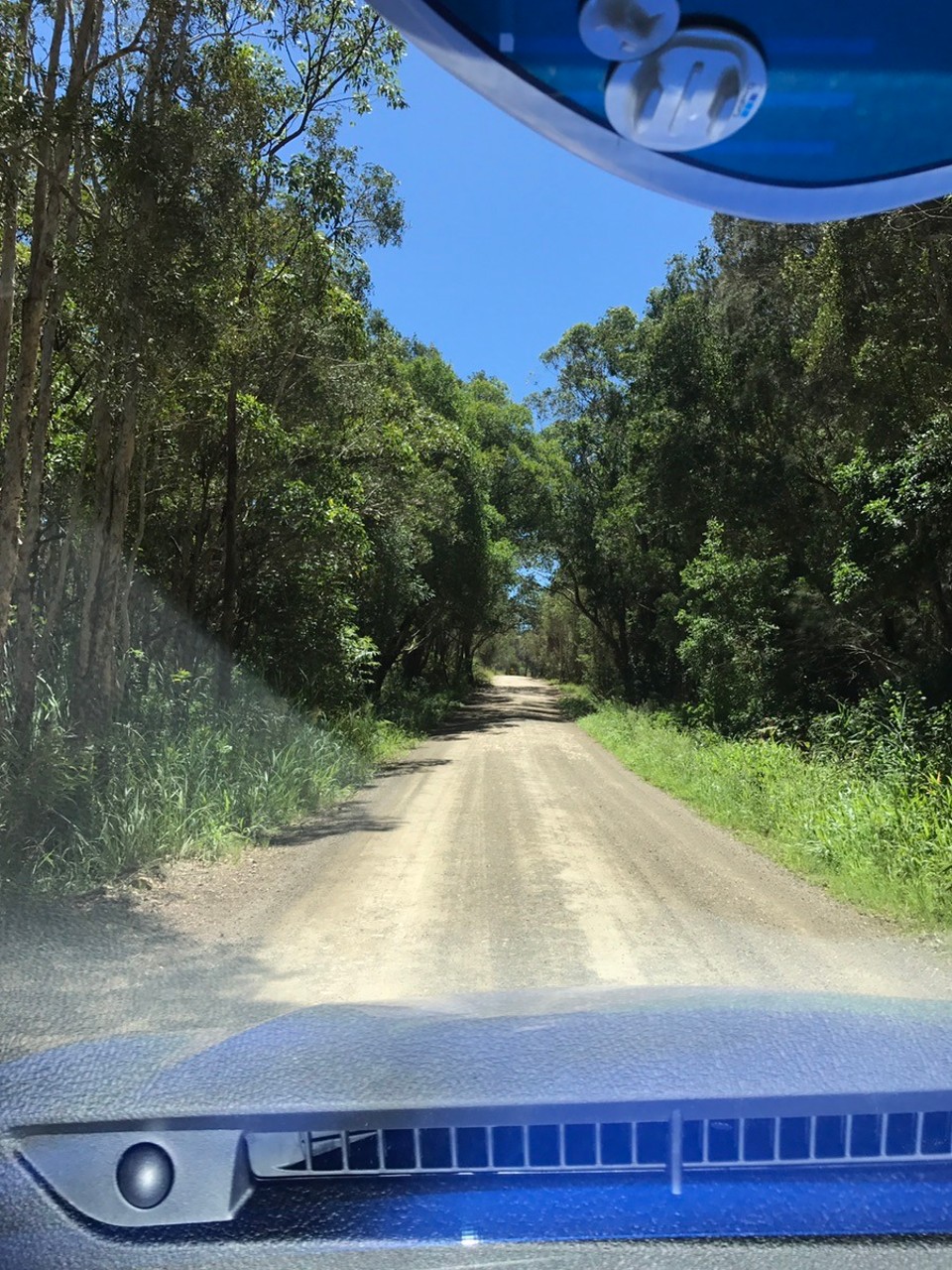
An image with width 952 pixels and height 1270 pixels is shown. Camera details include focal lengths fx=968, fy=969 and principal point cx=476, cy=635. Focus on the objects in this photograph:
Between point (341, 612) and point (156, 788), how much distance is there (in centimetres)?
944

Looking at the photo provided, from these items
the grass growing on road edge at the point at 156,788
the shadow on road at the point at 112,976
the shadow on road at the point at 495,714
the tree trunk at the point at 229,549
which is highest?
the tree trunk at the point at 229,549

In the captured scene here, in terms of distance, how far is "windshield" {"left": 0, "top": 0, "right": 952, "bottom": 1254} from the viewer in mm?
6812

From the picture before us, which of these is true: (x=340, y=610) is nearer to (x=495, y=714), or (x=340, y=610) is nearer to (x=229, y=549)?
(x=229, y=549)

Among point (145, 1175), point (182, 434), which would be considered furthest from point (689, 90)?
point (182, 434)

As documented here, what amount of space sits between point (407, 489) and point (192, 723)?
358 inches

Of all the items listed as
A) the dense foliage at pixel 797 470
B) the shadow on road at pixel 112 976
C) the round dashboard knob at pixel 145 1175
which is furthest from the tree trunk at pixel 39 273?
the dense foliage at pixel 797 470

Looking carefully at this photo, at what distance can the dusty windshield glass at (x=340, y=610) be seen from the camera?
6.93 metres

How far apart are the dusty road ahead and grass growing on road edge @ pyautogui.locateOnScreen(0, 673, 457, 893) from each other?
498 millimetres

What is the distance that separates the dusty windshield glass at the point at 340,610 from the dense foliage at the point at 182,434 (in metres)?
0.06

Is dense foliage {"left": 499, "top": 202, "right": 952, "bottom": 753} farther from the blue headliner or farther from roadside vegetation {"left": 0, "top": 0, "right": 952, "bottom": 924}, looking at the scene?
the blue headliner

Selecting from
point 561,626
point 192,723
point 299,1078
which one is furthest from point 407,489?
point 561,626

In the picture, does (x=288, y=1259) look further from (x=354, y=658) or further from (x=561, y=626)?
(x=561, y=626)

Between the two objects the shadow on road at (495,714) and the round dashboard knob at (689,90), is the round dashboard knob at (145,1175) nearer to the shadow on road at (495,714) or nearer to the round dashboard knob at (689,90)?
the round dashboard knob at (689,90)

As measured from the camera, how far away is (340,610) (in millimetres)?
19125
